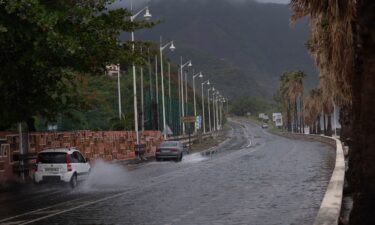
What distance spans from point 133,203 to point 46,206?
258cm

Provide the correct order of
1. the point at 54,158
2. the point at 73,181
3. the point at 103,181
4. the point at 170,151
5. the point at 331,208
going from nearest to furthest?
the point at 331,208 → the point at 54,158 → the point at 73,181 → the point at 103,181 → the point at 170,151

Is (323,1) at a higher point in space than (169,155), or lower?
higher

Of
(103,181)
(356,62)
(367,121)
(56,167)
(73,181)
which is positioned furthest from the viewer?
(103,181)

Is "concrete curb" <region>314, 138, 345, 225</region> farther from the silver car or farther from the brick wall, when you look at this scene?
the silver car

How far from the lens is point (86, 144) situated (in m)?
41.0

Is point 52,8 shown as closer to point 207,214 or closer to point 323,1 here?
point 207,214

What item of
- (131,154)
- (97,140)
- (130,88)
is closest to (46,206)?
(97,140)

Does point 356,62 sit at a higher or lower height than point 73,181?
higher

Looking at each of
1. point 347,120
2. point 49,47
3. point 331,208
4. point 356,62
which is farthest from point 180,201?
point 347,120

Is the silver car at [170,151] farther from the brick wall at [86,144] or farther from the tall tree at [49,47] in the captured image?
the tall tree at [49,47]

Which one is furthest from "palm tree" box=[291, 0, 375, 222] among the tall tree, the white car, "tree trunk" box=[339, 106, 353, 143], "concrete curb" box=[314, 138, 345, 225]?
"tree trunk" box=[339, 106, 353, 143]

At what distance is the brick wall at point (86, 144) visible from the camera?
27.8 m

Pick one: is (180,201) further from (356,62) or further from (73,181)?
(73,181)

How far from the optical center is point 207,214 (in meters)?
15.1
